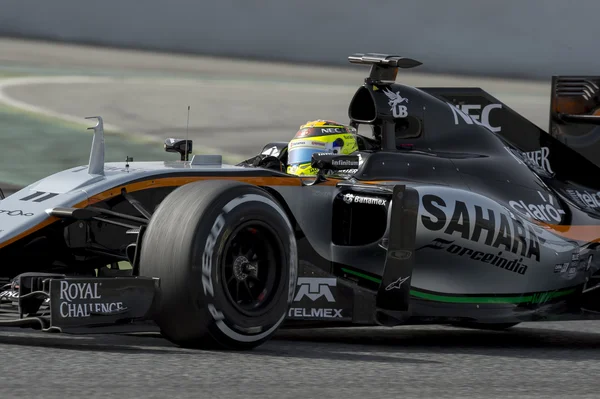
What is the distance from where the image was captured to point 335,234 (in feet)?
20.9

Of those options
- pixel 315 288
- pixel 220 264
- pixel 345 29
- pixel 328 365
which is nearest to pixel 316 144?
pixel 315 288

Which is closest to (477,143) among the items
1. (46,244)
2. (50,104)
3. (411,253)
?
(411,253)

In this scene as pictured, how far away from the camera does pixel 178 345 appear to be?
5258 millimetres

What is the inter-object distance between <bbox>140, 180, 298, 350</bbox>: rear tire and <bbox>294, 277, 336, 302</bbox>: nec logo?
15.6 inches

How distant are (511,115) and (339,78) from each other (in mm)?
10735

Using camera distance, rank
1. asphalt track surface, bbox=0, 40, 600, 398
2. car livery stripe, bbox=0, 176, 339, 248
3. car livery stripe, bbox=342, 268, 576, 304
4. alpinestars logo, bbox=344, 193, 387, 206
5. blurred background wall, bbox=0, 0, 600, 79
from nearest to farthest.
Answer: asphalt track surface, bbox=0, 40, 600, 398, car livery stripe, bbox=0, 176, 339, 248, alpinestars logo, bbox=344, 193, 387, 206, car livery stripe, bbox=342, 268, 576, 304, blurred background wall, bbox=0, 0, 600, 79

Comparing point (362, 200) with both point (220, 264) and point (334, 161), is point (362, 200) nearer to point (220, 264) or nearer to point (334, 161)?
point (334, 161)

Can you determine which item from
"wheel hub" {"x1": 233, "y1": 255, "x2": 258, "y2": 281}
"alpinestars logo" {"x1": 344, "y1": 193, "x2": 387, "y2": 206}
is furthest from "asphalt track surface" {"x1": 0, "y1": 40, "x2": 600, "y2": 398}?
"alpinestars logo" {"x1": 344, "y1": 193, "x2": 387, "y2": 206}

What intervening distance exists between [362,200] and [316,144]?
0.97m

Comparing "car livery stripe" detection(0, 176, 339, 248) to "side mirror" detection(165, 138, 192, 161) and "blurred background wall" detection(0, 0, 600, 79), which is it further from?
"blurred background wall" detection(0, 0, 600, 79)

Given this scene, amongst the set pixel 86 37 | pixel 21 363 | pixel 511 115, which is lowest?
pixel 21 363

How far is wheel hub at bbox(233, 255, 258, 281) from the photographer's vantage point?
17.6 ft

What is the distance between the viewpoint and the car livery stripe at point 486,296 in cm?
632

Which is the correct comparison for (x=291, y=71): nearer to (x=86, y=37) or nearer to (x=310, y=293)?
(x=86, y=37)
